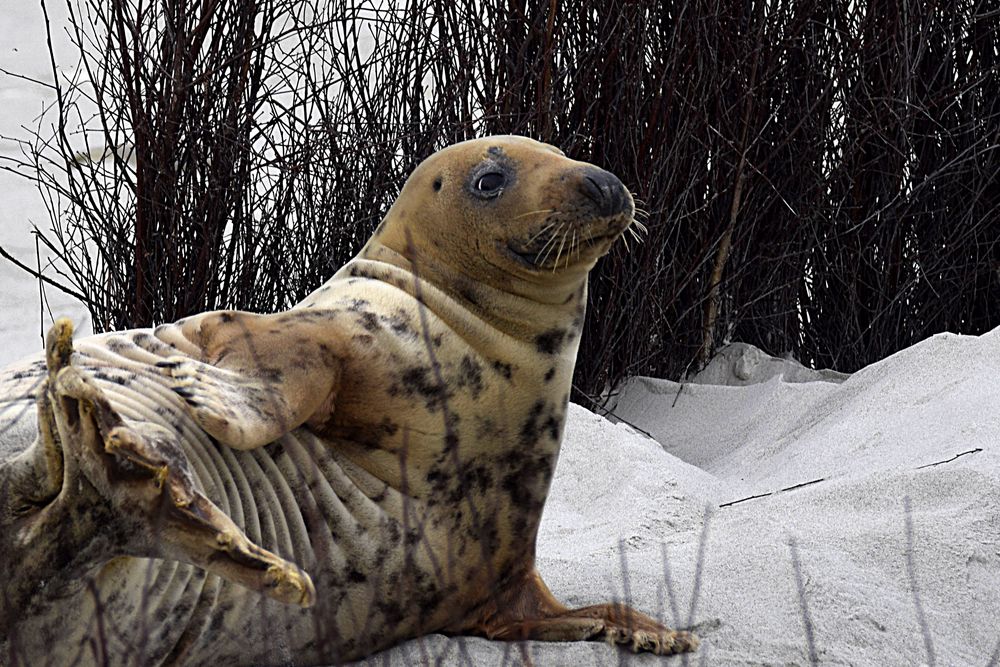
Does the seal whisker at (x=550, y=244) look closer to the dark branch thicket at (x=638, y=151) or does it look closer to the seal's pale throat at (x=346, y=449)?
the seal's pale throat at (x=346, y=449)

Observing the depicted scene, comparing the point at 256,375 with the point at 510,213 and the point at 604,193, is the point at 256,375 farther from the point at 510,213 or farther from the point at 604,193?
the point at 604,193

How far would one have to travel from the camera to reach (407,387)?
2336mm

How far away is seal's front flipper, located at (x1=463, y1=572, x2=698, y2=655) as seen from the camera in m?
2.42

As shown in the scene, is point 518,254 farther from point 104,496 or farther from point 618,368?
point 618,368

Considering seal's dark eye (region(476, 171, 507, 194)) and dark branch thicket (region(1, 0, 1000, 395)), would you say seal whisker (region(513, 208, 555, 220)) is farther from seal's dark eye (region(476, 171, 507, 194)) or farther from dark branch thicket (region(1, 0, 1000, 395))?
dark branch thicket (region(1, 0, 1000, 395))

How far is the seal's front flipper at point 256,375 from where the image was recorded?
81.7 inches

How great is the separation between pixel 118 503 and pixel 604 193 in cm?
99

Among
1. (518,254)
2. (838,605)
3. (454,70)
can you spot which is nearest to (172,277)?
(454,70)

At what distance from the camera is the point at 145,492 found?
1856 millimetres

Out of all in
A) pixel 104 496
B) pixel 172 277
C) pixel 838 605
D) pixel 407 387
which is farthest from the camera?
pixel 172 277

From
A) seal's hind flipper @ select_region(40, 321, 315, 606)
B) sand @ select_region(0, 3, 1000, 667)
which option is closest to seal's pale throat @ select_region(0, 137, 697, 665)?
seal's hind flipper @ select_region(40, 321, 315, 606)

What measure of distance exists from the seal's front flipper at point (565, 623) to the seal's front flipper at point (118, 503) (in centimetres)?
75

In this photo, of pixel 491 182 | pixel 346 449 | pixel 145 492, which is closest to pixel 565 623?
pixel 346 449

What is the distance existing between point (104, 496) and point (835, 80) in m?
4.24
